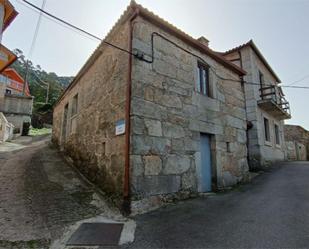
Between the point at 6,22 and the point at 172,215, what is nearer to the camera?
the point at 6,22

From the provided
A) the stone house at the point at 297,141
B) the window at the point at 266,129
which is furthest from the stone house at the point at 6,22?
the stone house at the point at 297,141

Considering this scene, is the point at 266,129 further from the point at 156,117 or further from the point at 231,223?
the point at 231,223

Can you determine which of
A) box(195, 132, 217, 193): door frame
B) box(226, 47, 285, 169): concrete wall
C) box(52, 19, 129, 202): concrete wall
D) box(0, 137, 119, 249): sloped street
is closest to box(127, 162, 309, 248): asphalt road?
box(195, 132, 217, 193): door frame

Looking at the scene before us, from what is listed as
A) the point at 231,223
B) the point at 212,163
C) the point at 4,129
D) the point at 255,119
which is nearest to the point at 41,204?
the point at 231,223

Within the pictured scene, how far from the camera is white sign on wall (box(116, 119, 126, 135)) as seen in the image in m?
4.50

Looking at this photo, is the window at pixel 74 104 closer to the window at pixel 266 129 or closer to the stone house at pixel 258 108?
the stone house at pixel 258 108

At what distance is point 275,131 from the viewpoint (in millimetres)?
13250

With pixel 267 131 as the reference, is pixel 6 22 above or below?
above

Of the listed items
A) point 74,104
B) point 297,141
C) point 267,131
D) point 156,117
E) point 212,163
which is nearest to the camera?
point 156,117

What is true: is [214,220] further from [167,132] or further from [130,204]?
[167,132]

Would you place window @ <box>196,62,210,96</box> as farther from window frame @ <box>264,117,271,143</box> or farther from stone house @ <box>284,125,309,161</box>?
stone house @ <box>284,125,309,161</box>

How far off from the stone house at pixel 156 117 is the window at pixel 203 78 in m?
0.03

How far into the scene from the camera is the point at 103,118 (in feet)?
18.8

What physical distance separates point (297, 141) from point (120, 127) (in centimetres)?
1742
